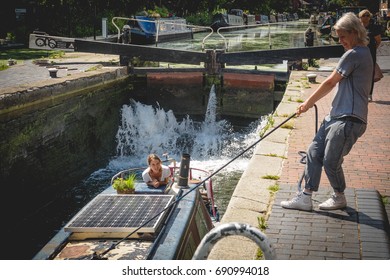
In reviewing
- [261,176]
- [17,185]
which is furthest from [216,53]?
[261,176]

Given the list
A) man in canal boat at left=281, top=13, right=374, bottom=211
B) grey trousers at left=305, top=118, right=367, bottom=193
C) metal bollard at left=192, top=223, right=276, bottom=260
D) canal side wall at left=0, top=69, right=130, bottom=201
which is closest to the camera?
metal bollard at left=192, top=223, right=276, bottom=260

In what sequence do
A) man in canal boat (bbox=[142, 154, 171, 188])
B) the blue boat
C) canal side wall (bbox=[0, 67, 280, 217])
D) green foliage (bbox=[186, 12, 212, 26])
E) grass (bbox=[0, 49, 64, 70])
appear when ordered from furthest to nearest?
green foliage (bbox=[186, 12, 212, 26]) < the blue boat < grass (bbox=[0, 49, 64, 70]) < canal side wall (bbox=[0, 67, 280, 217]) < man in canal boat (bbox=[142, 154, 171, 188])

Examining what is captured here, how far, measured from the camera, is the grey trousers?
3877mm

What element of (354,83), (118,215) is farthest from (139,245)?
(354,83)

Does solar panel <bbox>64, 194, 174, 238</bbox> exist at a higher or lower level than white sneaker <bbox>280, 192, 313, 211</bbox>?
lower

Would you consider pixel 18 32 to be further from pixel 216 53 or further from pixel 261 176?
pixel 261 176

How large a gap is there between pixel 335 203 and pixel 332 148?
2.12 feet

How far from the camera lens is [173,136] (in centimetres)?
1462

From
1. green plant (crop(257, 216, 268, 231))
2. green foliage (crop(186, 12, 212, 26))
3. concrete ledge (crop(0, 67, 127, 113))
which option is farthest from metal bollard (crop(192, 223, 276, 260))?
green foliage (crop(186, 12, 212, 26))

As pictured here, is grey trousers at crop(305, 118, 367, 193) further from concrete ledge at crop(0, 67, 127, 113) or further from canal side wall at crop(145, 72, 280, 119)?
canal side wall at crop(145, 72, 280, 119)

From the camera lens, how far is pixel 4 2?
24.0 m

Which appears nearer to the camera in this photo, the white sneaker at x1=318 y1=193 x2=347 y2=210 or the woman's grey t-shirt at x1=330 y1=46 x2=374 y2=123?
the woman's grey t-shirt at x1=330 y1=46 x2=374 y2=123

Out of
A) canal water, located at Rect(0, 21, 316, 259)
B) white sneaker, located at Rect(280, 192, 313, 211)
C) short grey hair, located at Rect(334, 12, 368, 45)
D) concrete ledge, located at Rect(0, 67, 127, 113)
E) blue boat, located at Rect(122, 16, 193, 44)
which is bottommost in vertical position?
canal water, located at Rect(0, 21, 316, 259)
